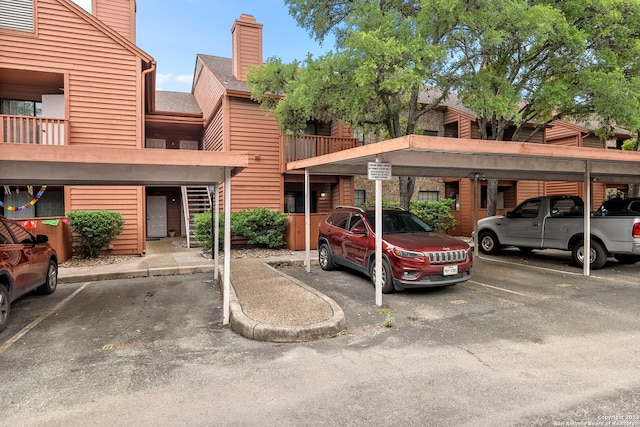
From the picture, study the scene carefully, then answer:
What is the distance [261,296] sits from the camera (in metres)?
6.37

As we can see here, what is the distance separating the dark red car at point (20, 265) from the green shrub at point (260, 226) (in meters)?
5.74

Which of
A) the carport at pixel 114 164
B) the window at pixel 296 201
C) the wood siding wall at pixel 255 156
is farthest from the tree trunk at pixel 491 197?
the carport at pixel 114 164

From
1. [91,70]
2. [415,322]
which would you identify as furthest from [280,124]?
[415,322]

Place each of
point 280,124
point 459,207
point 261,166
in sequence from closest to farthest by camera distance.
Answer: point 280,124, point 261,166, point 459,207

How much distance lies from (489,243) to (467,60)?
225 inches

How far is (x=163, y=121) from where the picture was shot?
16734 mm

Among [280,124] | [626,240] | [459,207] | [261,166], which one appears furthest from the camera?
[459,207]

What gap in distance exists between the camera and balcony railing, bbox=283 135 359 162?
47.6 ft

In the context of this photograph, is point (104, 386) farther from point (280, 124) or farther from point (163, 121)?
point (163, 121)

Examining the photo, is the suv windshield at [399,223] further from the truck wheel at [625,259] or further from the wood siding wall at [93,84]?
the wood siding wall at [93,84]

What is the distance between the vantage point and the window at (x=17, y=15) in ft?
36.5

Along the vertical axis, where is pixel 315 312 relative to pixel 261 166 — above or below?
below

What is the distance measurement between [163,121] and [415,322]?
1517cm

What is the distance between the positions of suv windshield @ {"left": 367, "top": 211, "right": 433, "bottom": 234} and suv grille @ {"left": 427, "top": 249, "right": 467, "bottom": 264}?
1154 mm
